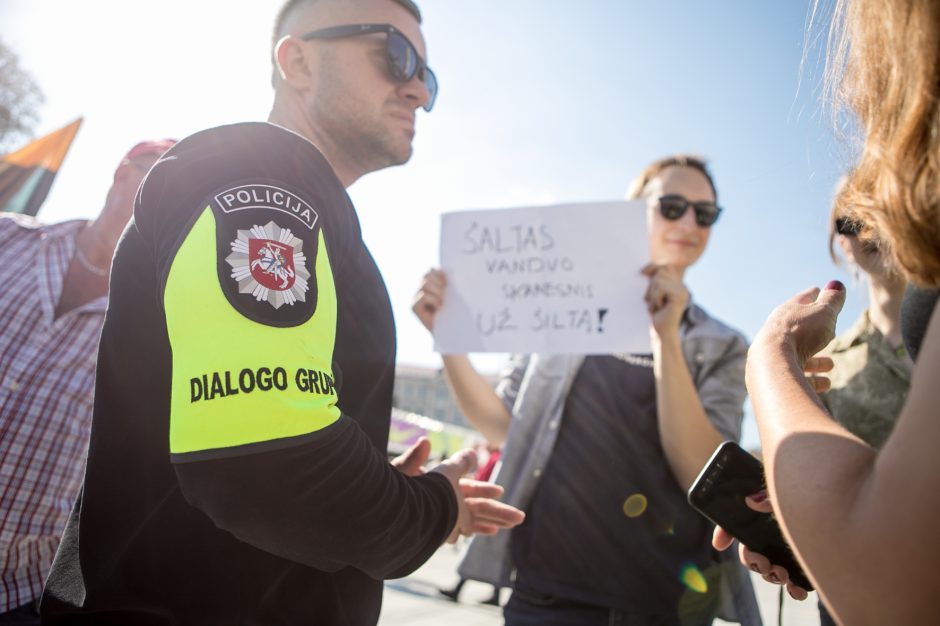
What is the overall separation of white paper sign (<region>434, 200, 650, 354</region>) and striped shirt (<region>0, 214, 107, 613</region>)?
3.91ft

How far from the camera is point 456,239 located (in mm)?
2629

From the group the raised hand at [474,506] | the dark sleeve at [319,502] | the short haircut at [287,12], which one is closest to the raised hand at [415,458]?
the raised hand at [474,506]

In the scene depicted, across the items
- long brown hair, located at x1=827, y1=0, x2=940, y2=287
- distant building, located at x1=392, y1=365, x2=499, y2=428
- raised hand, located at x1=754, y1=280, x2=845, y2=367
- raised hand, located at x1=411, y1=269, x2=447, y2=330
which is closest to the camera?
long brown hair, located at x1=827, y1=0, x2=940, y2=287

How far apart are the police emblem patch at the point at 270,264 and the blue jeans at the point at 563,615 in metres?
1.43

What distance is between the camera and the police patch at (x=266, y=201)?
1.00 metres

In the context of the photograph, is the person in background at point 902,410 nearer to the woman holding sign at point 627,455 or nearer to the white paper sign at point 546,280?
the woman holding sign at point 627,455

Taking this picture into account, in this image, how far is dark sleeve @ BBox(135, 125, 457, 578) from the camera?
3.04 ft

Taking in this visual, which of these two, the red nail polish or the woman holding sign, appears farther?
the woman holding sign

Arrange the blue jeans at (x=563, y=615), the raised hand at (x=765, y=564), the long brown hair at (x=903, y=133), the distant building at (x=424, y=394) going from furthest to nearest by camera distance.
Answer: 1. the distant building at (x=424, y=394)
2. the blue jeans at (x=563, y=615)
3. the raised hand at (x=765, y=564)
4. the long brown hair at (x=903, y=133)

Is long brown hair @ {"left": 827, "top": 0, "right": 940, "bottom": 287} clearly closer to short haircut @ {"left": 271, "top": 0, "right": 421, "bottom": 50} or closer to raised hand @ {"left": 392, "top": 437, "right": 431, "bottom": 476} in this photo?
raised hand @ {"left": 392, "top": 437, "right": 431, "bottom": 476}

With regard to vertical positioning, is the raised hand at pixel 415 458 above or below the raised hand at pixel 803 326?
below

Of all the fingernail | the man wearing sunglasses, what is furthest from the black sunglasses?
the fingernail

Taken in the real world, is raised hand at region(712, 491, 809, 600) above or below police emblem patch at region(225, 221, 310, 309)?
below

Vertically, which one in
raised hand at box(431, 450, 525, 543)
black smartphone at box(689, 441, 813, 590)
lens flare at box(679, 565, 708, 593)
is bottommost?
lens flare at box(679, 565, 708, 593)
